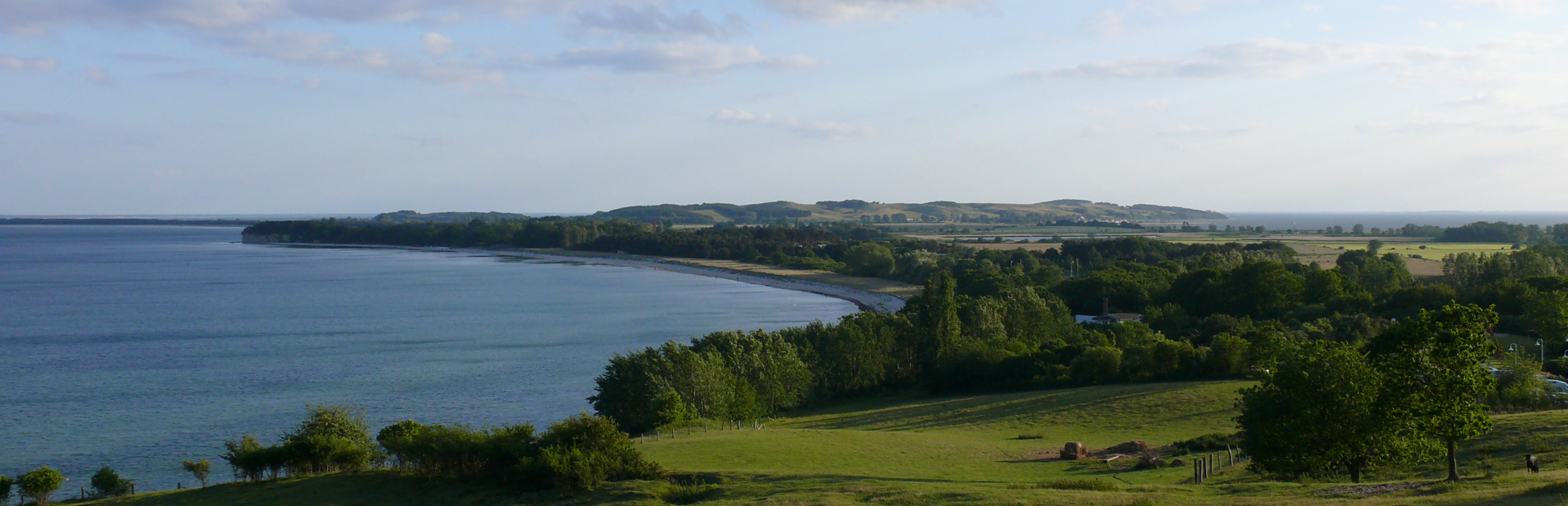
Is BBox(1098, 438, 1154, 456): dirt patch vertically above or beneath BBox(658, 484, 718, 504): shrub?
beneath

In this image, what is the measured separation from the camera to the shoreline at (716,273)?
3446 inches

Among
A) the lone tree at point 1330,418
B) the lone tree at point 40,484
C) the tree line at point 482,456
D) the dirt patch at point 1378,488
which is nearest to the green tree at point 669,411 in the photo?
the tree line at point 482,456

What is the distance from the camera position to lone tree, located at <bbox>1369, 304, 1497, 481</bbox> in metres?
16.2

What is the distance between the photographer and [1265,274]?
176ft

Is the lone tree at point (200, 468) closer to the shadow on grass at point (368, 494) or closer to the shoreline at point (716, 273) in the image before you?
the shadow on grass at point (368, 494)

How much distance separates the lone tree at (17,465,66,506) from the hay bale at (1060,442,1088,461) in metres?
24.0

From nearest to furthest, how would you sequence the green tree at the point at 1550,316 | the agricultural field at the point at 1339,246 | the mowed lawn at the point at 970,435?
the mowed lawn at the point at 970,435, the green tree at the point at 1550,316, the agricultural field at the point at 1339,246

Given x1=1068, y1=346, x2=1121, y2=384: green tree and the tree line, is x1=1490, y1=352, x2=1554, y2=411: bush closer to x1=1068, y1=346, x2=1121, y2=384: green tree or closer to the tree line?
x1=1068, y1=346, x2=1121, y2=384: green tree

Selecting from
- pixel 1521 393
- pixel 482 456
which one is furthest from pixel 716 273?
pixel 482 456

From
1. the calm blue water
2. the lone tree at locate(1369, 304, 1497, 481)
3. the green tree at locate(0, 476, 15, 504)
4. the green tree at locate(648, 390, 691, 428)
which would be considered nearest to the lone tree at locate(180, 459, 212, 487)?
the green tree at locate(0, 476, 15, 504)

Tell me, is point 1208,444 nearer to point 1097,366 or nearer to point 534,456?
point 1097,366

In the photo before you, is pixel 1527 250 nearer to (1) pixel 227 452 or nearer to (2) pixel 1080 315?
(2) pixel 1080 315

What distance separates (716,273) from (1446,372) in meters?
115

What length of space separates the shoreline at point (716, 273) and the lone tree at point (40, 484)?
45.6 m
